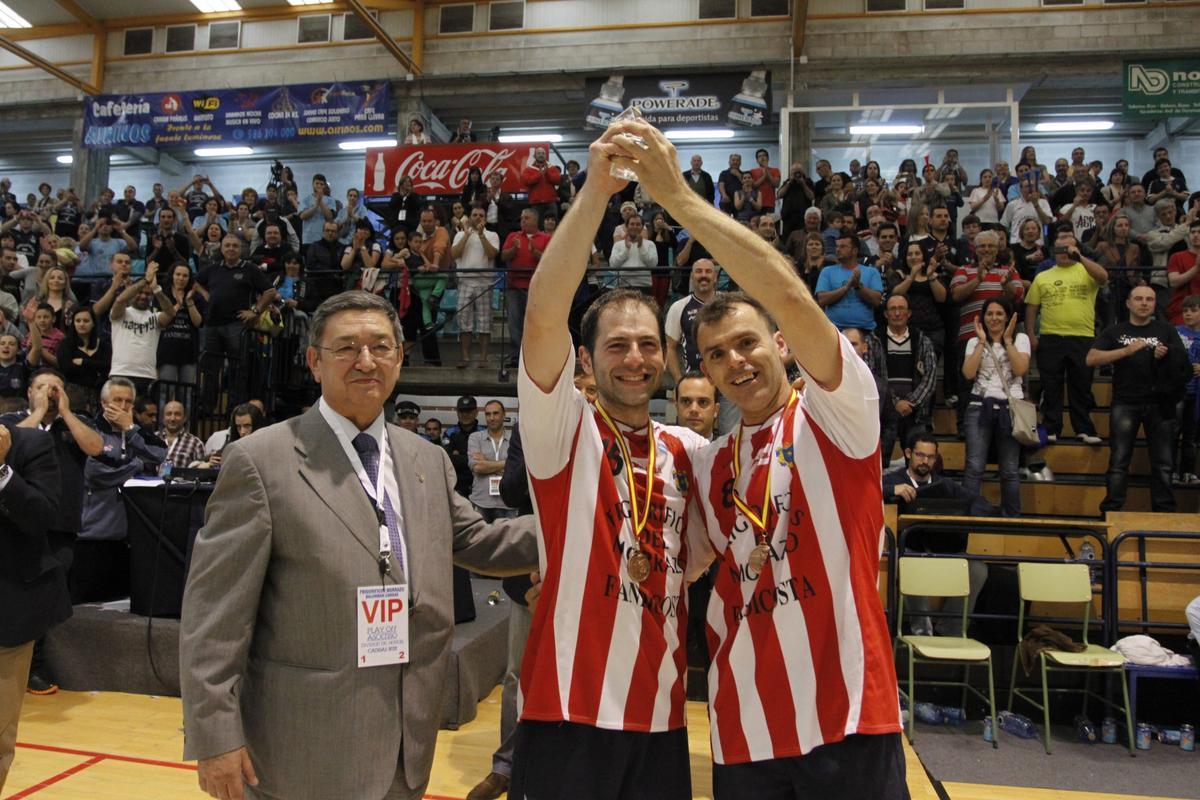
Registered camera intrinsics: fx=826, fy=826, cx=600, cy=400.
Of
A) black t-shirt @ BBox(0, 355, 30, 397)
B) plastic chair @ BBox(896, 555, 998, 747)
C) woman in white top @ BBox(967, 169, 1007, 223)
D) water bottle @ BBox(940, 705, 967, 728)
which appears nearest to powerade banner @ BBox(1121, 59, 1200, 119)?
woman in white top @ BBox(967, 169, 1007, 223)

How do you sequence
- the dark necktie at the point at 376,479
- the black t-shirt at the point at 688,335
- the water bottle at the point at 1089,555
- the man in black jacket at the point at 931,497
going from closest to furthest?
the dark necktie at the point at 376,479 < the water bottle at the point at 1089,555 < the man in black jacket at the point at 931,497 < the black t-shirt at the point at 688,335

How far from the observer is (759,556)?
1.71 m

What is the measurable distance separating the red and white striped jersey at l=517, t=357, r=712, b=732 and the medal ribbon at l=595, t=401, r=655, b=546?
11 mm

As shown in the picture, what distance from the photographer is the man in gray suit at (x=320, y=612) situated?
1808 mm

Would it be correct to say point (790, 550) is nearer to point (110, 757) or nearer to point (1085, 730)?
point (110, 757)

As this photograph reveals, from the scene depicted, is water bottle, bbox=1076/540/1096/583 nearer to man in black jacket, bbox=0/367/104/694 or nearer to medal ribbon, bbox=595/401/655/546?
medal ribbon, bbox=595/401/655/546

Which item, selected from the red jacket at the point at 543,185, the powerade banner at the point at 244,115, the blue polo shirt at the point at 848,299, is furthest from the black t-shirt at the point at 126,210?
the blue polo shirt at the point at 848,299

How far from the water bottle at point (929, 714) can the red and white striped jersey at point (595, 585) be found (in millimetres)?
4365

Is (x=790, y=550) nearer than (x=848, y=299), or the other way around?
(x=790, y=550)

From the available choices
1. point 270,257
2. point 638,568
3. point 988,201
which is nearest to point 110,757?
point 638,568

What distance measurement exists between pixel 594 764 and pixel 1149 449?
744 centimetres

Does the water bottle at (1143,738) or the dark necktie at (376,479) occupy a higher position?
the dark necktie at (376,479)

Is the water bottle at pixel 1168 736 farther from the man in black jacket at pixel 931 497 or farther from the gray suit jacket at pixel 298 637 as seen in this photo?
the gray suit jacket at pixel 298 637

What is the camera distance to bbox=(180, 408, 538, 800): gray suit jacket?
1806mm
